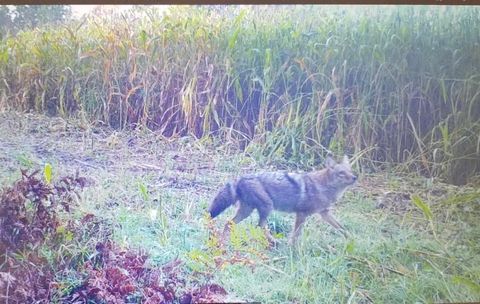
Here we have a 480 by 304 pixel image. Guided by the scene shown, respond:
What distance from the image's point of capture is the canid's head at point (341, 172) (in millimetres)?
2707

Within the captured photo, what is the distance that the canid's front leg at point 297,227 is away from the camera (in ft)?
8.82

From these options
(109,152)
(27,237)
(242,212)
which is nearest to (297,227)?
(242,212)

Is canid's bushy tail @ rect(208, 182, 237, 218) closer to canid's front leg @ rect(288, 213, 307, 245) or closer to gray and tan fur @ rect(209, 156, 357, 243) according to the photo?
gray and tan fur @ rect(209, 156, 357, 243)

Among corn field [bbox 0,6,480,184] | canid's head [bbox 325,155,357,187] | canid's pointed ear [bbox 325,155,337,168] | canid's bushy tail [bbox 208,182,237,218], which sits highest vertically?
corn field [bbox 0,6,480,184]

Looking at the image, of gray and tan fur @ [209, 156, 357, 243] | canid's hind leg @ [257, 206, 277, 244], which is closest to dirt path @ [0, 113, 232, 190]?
gray and tan fur @ [209, 156, 357, 243]

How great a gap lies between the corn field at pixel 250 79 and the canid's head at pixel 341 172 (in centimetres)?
4

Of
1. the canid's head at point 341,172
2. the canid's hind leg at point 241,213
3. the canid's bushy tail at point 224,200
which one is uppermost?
the canid's head at point 341,172

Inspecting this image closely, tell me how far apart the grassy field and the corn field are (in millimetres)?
87

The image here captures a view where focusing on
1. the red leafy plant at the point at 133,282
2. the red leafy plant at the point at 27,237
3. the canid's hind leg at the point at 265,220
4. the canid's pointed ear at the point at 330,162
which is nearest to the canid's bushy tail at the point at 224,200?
the canid's hind leg at the point at 265,220

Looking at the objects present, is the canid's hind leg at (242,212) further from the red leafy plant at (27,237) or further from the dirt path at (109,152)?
the red leafy plant at (27,237)

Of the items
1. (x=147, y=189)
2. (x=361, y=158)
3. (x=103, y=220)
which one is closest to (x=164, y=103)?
(x=147, y=189)

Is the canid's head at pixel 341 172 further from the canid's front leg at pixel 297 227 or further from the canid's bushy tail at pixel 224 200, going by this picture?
the canid's bushy tail at pixel 224 200

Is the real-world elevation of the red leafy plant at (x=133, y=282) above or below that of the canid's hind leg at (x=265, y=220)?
below

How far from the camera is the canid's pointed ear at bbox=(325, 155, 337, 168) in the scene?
2.71m
